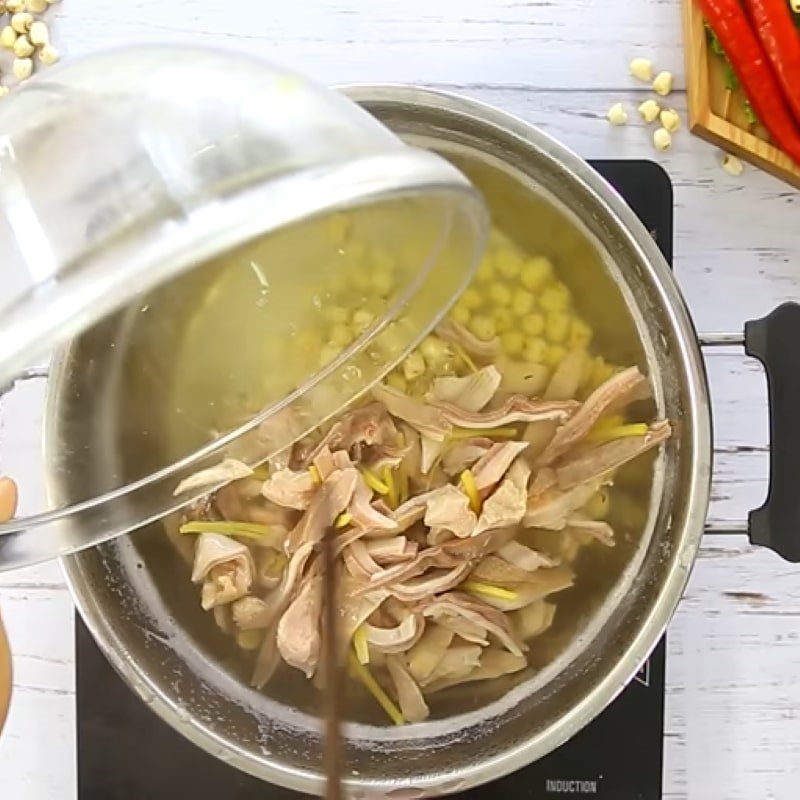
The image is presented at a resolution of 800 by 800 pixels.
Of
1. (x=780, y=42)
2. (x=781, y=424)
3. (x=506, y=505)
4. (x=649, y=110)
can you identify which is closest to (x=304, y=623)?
(x=506, y=505)

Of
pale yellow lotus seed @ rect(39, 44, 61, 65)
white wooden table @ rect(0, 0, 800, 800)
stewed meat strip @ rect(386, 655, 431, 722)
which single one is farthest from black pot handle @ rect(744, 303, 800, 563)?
pale yellow lotus seed @ rect(39, 44, 61, 65)

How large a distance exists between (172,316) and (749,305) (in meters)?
0.51

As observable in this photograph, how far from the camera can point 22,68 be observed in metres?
0.94

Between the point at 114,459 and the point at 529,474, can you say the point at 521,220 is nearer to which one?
the point at 529,474

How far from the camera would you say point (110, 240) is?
1.40ft

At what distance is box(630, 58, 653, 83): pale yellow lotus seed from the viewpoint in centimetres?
93

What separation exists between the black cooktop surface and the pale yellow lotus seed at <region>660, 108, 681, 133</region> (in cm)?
7

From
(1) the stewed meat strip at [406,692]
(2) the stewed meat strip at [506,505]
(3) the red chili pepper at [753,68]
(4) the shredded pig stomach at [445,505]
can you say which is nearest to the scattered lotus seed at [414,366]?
(4) the shredded pig stomach at [445,505]

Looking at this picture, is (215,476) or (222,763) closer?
(215,476)

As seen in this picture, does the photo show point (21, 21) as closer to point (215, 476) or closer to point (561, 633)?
point (215, 476)

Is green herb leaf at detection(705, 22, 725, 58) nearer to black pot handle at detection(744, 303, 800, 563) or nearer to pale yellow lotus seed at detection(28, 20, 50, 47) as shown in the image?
black pot handle at detection(744, 303, 800, 563)

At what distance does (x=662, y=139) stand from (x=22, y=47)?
21.8 inches

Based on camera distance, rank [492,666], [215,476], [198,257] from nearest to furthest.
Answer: [198,257], [215,476], [492,666]

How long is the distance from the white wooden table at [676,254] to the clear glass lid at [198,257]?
23 cm
